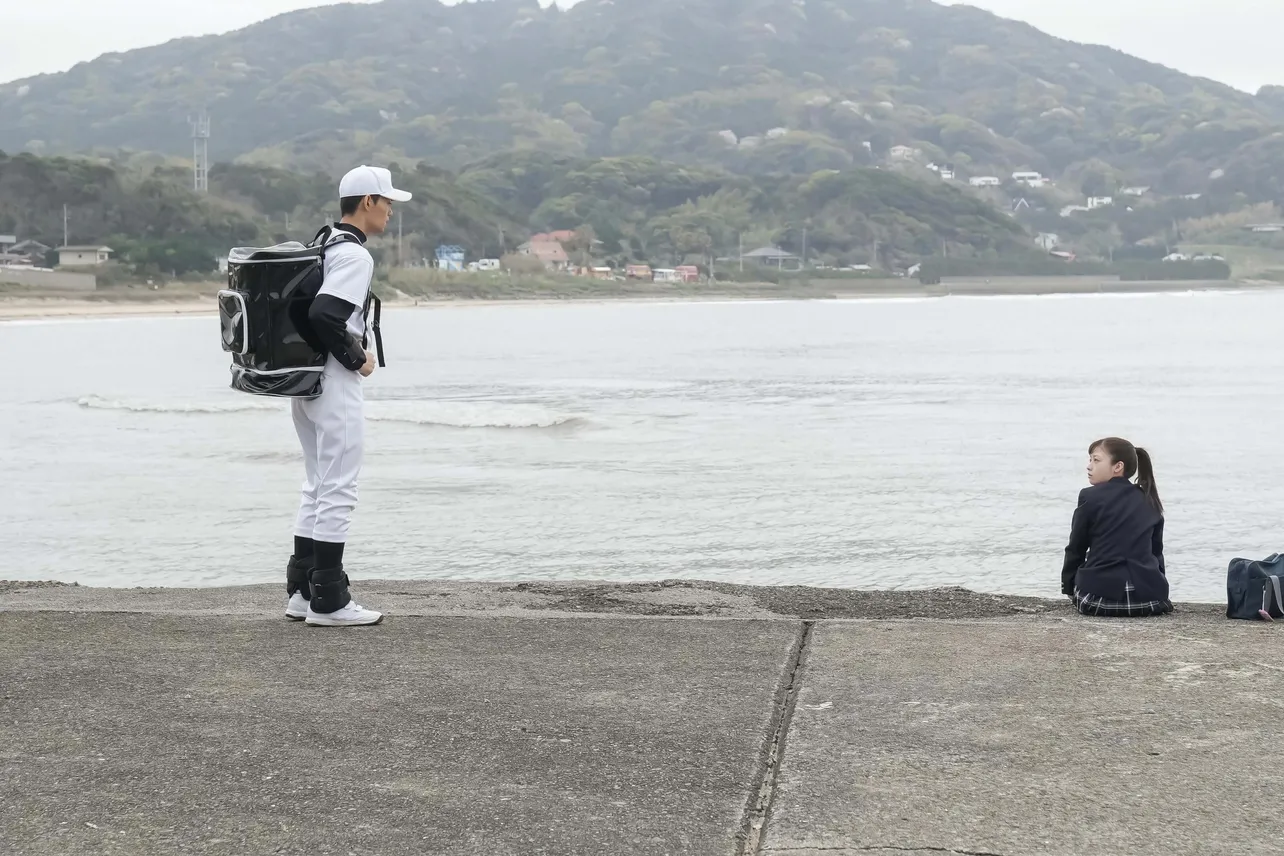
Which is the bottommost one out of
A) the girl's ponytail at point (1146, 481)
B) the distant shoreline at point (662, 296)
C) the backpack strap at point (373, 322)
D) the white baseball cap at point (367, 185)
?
the distant shoreline at point (662, 296)

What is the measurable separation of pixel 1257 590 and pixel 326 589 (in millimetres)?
3051

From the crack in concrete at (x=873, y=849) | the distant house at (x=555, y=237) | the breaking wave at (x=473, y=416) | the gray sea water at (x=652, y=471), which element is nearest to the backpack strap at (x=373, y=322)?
the crack in concrete at (x=873, y=849)

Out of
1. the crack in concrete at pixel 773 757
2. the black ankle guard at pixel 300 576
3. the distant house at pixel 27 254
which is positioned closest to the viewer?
the crack in concrete at pixel 773 757

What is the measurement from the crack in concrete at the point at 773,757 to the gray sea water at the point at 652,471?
475cm

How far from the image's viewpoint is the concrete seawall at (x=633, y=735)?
9.19 feet

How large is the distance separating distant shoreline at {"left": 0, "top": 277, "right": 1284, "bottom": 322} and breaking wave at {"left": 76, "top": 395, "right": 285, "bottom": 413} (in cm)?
4631

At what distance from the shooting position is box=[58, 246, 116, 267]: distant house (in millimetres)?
88438

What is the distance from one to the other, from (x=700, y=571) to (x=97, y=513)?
5351 millimetres

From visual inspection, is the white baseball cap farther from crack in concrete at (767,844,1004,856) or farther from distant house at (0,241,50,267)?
distant house at (0,241,50,267)

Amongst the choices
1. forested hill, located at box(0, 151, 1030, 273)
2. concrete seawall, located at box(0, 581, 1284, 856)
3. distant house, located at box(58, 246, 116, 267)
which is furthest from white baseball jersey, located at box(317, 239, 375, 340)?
distant house, located at box(58, 246, 116, 267)

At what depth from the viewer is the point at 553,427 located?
19891mm

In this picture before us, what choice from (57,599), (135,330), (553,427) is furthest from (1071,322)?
(57,599)

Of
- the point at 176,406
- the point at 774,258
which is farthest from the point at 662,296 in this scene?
the point at 176,406

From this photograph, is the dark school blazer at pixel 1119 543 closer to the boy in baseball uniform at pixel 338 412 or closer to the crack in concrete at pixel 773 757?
the crack in concrete at pixel 773 757
